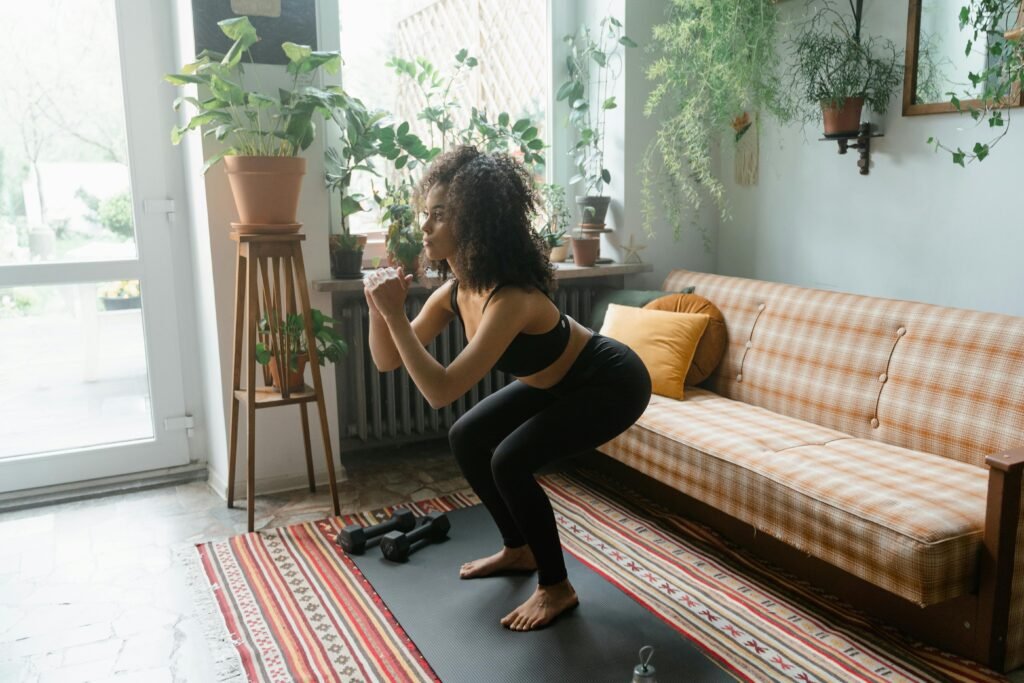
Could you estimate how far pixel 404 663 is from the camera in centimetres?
203

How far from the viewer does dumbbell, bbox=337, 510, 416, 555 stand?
2.61m

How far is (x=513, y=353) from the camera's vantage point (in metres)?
2.16

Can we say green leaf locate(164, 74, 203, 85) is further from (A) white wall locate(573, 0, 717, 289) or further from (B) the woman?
(A) white wall locate(573, 0, 717, 289)

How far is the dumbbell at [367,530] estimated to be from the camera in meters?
2.61

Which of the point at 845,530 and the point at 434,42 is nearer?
the point at 845,530

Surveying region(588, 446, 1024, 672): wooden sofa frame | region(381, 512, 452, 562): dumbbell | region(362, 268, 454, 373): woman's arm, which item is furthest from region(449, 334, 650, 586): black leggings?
region(588, 446, 1024, 672): wooden sofa frame

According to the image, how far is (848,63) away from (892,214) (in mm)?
571

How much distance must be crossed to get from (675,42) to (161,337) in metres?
2.39

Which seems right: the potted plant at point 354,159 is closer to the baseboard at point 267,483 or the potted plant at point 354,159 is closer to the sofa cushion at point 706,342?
the baseboard at point 267,483

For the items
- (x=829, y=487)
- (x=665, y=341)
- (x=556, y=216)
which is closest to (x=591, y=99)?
(x=556, y=216)

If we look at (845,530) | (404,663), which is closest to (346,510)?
(404,663)

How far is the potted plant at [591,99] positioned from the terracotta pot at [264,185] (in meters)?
1.44

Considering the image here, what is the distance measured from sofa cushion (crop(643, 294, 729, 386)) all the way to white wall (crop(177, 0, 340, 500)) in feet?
4.67

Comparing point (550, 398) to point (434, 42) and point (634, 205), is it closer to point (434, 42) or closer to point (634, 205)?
point (634, 205)
